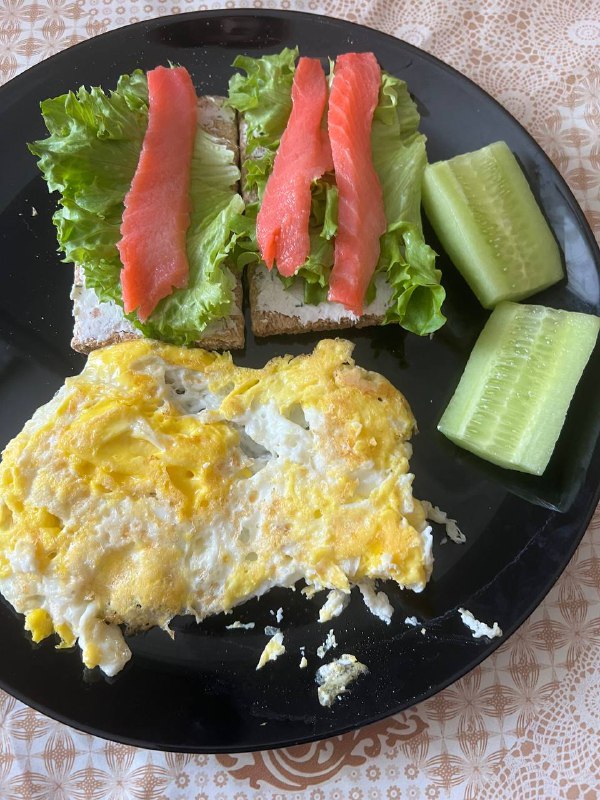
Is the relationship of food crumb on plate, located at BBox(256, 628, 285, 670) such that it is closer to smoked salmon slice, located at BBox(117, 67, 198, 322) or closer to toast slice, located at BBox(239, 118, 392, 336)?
toast slice, located at BBox(239, 118, 392, 336)

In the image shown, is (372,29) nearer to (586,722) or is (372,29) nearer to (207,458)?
(207,458)

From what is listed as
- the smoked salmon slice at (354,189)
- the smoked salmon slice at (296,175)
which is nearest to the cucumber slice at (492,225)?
the smoked salmon slice at (354,189)

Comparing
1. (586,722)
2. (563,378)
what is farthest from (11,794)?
(563,378)

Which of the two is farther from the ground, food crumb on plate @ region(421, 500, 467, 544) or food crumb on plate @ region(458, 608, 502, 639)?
food crumb on plate @ region(421, 500, 467, 544)

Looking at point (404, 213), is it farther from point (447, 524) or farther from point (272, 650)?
point (272, 650)

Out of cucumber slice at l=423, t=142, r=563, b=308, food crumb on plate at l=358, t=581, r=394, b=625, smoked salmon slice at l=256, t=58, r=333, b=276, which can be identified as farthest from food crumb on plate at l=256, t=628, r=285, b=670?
cucumber slice at l=423, t=142, r=563, b=308

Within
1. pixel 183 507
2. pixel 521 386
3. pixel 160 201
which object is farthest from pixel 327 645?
pixel 160 201

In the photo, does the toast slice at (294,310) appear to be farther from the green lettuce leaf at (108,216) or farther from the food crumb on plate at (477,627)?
Answer: the food crumb on plate at (477,627)
